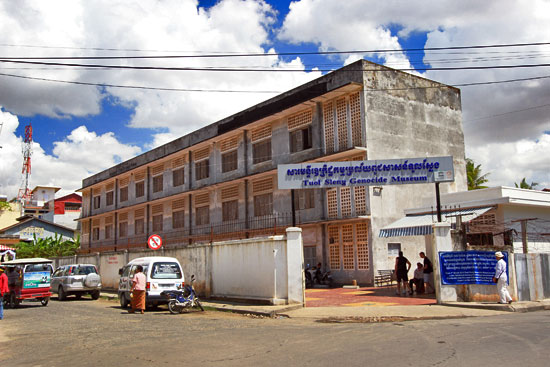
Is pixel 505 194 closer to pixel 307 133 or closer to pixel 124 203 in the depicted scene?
pixel 307 133

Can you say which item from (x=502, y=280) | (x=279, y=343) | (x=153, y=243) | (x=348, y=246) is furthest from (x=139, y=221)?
(x=279, y=343)

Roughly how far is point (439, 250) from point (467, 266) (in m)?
0.89

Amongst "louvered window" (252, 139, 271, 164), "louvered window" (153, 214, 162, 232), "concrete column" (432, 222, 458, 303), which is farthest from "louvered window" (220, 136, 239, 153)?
"concrete column" (432, 222, 458, 303)

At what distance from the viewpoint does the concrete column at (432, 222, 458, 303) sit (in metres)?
14.8

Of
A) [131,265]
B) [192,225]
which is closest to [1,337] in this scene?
[131,265]

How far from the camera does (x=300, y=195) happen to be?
2684cm

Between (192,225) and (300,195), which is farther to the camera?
(192,225)

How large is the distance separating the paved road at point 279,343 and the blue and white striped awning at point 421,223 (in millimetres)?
7022

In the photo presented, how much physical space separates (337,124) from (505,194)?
332 inches

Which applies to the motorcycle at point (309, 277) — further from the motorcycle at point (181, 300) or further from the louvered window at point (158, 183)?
the louvered window at point (158, 183)

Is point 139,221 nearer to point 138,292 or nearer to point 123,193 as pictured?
point 123,193

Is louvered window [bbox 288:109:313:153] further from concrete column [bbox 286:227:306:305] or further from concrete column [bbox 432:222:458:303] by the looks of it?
concrete column [bbox 432:222:458:303]

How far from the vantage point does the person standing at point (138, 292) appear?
1609 cm

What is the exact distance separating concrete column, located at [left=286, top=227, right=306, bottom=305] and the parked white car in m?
11.1
